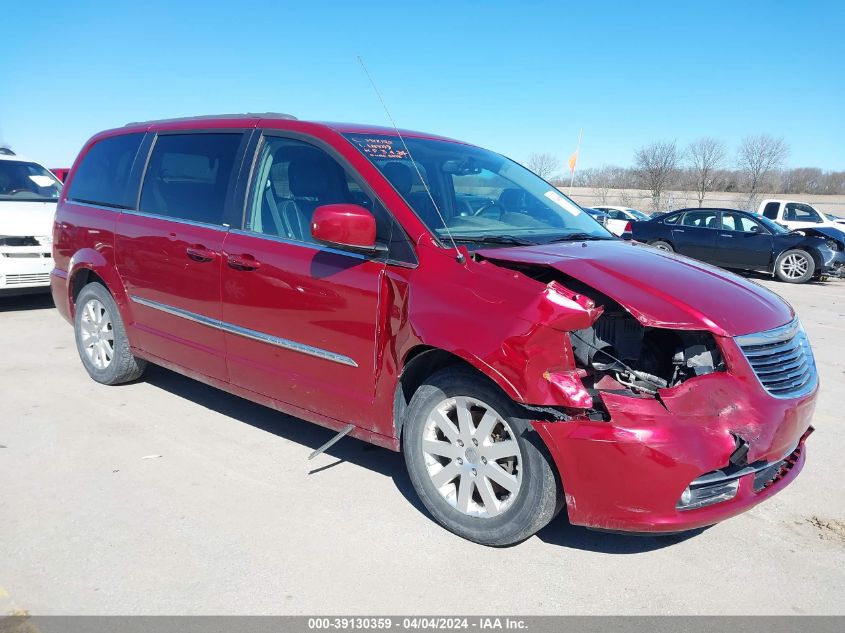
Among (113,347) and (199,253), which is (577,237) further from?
(113,347)

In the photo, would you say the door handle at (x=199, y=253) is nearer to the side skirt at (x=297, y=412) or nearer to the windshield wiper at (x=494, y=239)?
the side skirt at (x=297, y=412)

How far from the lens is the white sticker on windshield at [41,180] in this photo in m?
9.29

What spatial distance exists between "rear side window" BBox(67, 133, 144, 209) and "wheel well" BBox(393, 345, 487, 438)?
9.13ft

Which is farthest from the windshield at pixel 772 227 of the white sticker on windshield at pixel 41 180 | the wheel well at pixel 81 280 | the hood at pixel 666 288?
the wheel well at pixel 81 280

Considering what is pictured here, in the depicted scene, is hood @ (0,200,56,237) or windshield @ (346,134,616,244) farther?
hood @ (0,200,56,237)

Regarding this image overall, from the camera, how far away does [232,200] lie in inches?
164

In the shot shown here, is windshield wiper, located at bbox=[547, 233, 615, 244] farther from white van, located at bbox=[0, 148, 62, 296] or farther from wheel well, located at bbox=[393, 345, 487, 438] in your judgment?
white van, located at bbox=[0, 148, 62, 296]

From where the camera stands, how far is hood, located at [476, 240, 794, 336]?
2885 millimetres

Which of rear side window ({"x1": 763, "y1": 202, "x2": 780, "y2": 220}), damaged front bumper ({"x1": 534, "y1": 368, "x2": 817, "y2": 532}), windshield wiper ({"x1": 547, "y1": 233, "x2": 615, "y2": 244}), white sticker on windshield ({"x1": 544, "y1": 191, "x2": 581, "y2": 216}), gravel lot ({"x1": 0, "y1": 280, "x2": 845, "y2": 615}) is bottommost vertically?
gravel lot ({"x1": 0, "y1": 280, "x2": 845, "y2": 615})

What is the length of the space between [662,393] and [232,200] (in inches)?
106

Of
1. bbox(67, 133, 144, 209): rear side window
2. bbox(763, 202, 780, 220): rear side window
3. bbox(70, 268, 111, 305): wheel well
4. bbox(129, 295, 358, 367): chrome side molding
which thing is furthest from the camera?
bbox(763, 202, 780, 220): rear side window

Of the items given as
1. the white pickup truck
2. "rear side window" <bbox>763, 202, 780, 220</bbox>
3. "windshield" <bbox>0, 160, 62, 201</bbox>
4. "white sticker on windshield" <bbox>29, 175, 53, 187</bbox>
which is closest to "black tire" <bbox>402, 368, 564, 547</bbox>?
"windshield" <bbox>0, 160, 62, 201</bbox>

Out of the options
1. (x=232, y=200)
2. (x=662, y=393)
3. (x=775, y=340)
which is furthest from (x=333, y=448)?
(x=775, y=340)

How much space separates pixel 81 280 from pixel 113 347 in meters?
0.68
